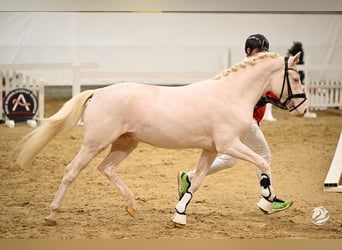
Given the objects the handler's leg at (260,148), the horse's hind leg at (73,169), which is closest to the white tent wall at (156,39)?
the handler's leg at (260,148)

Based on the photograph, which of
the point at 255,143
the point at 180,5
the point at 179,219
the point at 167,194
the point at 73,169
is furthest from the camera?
the point at 167,194

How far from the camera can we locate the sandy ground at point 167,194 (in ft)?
14.0

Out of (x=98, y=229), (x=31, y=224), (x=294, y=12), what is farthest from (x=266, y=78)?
(x=31, y=224)

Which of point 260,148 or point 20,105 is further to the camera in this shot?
point 20,105

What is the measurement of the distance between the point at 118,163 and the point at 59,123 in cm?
44

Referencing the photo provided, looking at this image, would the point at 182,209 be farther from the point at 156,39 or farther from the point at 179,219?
the point at 156,39

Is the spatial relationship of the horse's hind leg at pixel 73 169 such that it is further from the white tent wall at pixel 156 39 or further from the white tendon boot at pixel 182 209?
the white tent wall at pixel 156 39

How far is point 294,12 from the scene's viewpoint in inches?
181

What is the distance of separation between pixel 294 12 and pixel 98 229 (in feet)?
6.24

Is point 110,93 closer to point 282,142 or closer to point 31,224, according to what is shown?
point 31,224

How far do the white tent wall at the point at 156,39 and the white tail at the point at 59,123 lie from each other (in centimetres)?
64

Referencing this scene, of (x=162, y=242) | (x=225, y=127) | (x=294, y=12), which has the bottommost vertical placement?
(x=162, y=242)

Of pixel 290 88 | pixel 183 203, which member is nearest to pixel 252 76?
pixel 290 88

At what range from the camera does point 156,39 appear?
15.6ft
